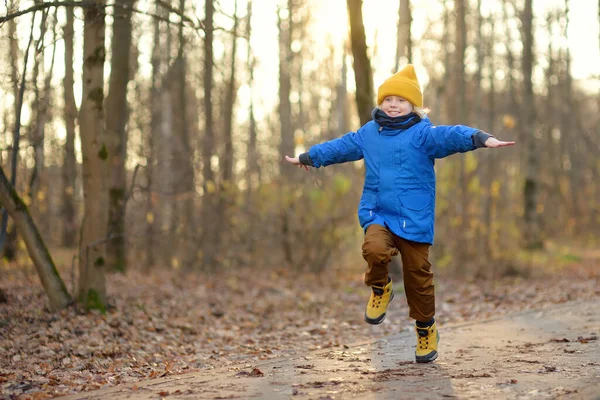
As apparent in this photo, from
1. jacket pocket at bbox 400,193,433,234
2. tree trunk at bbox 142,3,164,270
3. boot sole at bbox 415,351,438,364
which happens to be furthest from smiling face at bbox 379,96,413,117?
tree trunk at bbox 142,3,164,270

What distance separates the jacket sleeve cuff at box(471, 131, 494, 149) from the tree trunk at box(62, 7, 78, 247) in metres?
4.46

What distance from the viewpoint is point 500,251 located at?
14.5 meters

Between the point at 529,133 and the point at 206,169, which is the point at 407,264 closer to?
the point at 206,169

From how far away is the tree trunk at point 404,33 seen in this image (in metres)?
14.2

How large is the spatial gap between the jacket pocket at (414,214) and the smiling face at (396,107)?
2.16ft

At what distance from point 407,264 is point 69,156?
14.2 metres

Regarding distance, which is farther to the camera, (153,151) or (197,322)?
(153,151)

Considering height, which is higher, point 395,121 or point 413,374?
point 395,121

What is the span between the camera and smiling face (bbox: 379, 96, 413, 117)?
19.0ft

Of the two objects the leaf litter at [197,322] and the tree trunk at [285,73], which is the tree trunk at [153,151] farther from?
the tree trunk at [285,73]

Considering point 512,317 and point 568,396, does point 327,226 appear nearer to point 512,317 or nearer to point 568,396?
point 512,317

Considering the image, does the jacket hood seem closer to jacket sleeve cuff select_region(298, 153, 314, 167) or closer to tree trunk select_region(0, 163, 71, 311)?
jacket sleeve cuff select_region(298, 153, 314, 167)

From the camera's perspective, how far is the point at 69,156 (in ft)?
60.2

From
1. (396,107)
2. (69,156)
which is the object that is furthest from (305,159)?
(69,156)
